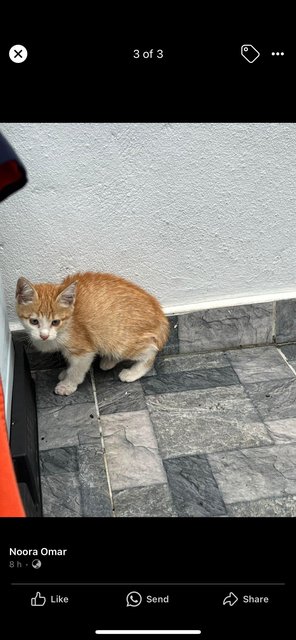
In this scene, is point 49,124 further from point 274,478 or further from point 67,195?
point 274,478

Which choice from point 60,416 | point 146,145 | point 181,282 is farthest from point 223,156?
point 60,416

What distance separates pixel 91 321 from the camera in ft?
7.64

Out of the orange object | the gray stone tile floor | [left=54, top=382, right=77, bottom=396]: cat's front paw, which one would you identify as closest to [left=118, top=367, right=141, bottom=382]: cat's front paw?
the gray stone tile floor

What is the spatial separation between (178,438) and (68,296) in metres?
0.64

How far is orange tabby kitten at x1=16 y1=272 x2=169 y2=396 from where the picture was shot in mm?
2221

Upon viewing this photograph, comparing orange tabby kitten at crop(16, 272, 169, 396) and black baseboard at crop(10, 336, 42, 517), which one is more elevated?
orange tabby kitten at crop(16, 272, 169, 396)

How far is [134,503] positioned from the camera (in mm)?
1933

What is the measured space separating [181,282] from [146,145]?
23.2 inches

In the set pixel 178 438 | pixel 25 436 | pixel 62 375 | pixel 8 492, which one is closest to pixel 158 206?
pixel 62 375

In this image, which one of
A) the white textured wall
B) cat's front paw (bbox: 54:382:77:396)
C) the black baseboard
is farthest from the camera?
cat's front paw (bbox: 54:382:77:396)

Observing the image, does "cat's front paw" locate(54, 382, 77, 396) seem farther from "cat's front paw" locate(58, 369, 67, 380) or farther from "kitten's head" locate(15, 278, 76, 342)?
"kitten's head" locate(15, 278, 76, 342)

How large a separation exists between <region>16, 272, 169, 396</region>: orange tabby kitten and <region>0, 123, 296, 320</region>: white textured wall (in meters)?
0.15
